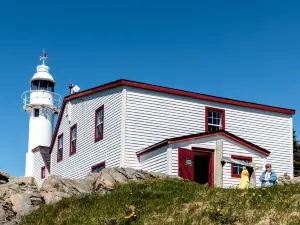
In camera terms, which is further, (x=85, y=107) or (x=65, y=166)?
(x=65, y=166)

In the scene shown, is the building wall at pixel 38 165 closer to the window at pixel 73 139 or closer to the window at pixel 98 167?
the window at pixel 73 139

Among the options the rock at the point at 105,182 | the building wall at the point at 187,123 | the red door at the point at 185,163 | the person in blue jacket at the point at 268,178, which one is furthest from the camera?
the building wall at the point at 187,123

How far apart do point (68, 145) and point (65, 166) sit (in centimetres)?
131

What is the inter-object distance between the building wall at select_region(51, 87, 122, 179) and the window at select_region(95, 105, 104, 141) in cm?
27

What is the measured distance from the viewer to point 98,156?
3061 centimetres

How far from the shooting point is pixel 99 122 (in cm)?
3117

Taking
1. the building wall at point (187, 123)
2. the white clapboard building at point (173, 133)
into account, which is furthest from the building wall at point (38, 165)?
the building wall at point (187, 123)

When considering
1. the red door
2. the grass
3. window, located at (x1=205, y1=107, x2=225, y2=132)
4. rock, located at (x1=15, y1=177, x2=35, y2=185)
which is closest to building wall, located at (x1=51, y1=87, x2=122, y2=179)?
rock, located at (x1=15, y1=177, x2=35, y2=185)

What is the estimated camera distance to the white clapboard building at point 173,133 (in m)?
27.5

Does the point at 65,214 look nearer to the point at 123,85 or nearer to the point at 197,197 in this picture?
the point at 197,197

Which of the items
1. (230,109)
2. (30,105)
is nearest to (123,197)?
(230,109)

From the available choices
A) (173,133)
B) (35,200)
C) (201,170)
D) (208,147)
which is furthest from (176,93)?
(35,200)

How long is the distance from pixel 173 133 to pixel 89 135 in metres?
5.12

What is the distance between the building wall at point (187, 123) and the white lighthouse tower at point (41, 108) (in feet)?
69.7
